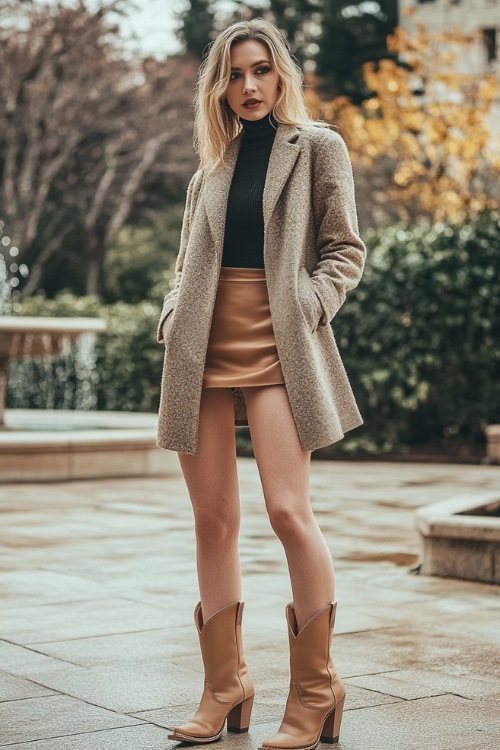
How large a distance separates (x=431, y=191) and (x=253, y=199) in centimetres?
1586

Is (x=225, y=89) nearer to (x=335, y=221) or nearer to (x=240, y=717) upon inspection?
(x=335, y=221)

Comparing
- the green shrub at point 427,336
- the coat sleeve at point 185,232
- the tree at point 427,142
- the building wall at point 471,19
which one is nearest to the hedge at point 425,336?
the green shrub at point 427,336

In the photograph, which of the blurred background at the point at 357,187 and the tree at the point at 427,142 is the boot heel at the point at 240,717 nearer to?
the blurred background at the point at 357,187

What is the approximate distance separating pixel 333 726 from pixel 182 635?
1.45 metres

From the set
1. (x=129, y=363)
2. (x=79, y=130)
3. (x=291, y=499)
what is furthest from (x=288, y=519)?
(x=79, y=130)

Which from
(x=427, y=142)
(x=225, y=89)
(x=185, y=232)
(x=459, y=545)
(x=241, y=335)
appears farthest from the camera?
(x=427, y=142)

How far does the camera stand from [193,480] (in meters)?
3.43

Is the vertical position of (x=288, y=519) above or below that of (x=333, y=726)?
above

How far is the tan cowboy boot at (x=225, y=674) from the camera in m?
3.36

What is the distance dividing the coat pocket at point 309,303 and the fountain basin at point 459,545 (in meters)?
2.71

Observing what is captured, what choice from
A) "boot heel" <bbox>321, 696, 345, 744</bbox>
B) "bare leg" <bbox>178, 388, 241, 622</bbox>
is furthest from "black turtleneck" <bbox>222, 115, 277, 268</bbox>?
"boot heel" <bbox>321, 696, 345, 744</bbox>

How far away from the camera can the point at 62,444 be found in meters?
10.8

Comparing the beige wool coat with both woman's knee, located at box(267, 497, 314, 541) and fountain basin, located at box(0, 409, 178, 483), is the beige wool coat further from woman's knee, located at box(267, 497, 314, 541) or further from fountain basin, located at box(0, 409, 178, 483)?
fountain basin, located at box(0, 409, 178, 483)

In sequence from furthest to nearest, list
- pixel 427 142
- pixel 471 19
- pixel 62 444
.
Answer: pixel 471 19 → pixel 427 142 → pixel 62 444
